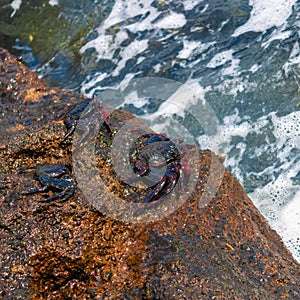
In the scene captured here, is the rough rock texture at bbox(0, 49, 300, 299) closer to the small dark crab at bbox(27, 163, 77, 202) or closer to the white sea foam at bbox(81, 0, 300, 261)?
the small dark crab at bbox(27, 163, 77, 202)

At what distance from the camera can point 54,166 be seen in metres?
3.29

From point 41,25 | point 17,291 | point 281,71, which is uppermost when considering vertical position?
point 17,291

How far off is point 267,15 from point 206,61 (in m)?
1.30

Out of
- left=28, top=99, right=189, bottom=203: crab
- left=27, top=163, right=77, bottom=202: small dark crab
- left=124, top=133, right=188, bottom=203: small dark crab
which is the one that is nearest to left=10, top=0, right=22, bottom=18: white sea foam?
left=28, top=99, right=189, bottom=203: crab

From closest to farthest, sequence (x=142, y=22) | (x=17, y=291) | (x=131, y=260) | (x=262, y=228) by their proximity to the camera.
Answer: (x=17, y=291) < (x=131, y=260) < (x=262, y=228) < (x=142, y=22)

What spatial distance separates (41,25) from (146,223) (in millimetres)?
5599

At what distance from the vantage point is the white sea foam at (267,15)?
7.18 meters

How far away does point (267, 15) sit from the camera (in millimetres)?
7332

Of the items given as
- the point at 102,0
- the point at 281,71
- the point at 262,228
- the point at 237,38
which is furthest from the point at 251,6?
the point at 262,228

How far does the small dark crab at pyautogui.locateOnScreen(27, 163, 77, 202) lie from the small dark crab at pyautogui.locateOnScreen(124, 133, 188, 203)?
0.40m

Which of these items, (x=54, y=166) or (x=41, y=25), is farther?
(x=41, y=25)

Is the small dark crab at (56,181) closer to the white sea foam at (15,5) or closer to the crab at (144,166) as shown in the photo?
the crab at (144,166)

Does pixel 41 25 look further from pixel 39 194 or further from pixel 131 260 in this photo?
pixel 131 260

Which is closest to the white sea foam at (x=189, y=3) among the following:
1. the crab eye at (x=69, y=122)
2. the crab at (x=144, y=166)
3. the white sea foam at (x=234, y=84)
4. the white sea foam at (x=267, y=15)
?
the white sea foam at (x=234, y=84)
